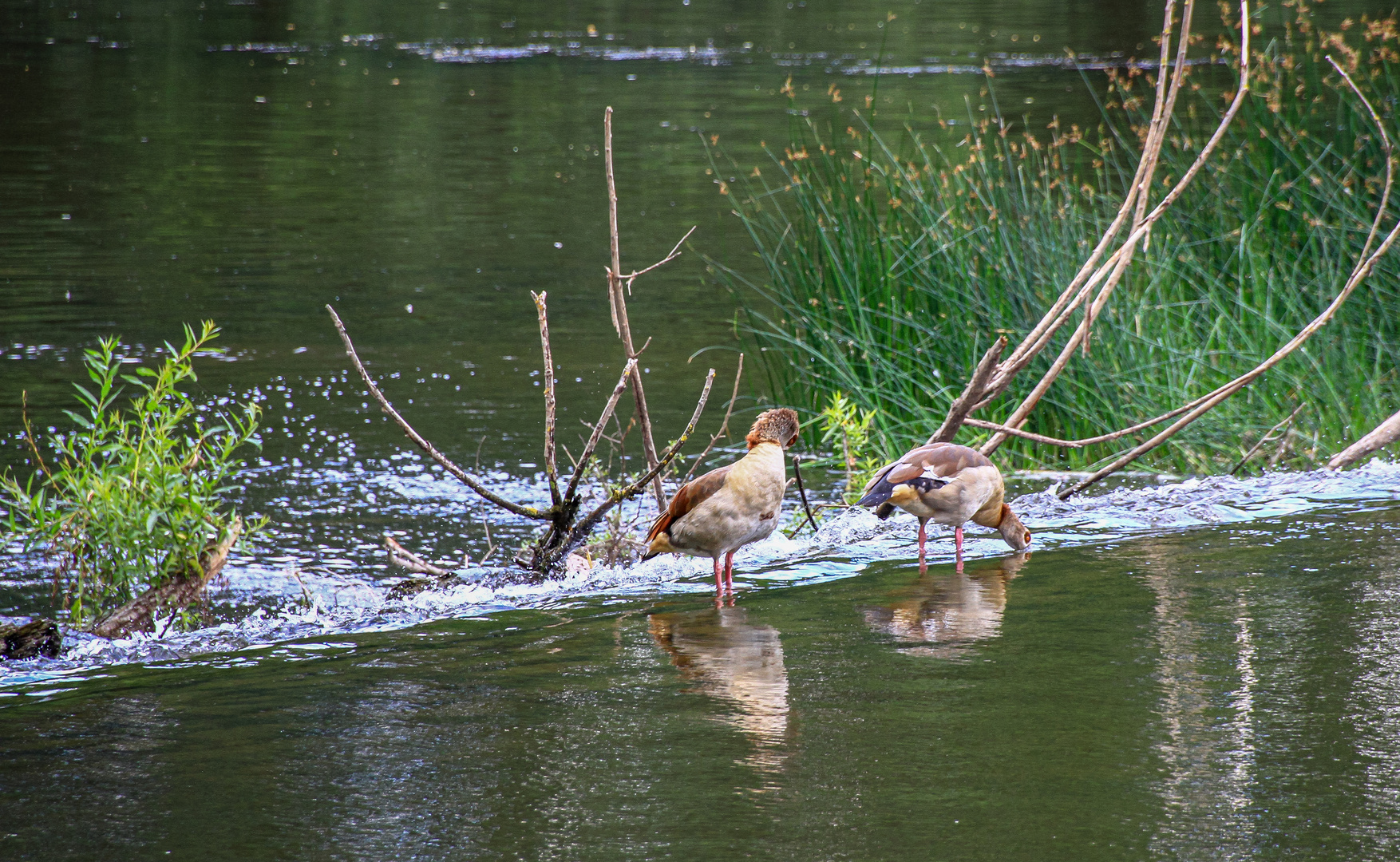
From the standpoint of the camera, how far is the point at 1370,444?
698cm

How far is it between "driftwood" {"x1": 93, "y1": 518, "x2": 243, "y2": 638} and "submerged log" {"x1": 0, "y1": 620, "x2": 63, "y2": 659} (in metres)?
0.49

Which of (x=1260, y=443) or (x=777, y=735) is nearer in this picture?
(x=777, y=735)

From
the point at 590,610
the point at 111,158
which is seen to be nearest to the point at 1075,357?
the point at 590,610

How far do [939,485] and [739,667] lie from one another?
4.19 ft

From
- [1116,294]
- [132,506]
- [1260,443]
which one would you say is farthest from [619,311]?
[1116,294]

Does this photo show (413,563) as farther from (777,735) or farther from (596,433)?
(777,735)

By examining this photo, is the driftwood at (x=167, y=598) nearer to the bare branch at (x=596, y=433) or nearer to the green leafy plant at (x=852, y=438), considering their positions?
the bare branch at (x=596, y=433)

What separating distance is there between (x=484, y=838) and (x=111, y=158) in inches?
763

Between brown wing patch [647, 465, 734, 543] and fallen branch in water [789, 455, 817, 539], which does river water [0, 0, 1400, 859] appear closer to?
fallen branch in water [789, 455, 817, 539]

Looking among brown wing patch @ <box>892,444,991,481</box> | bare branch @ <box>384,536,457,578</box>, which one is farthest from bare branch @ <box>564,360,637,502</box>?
brown wing patch @ <box>892,444,991,481</box>

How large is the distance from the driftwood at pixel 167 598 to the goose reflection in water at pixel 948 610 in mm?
2495

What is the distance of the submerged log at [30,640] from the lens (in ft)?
15.8

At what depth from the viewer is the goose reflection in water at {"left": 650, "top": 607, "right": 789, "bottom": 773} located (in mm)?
3881

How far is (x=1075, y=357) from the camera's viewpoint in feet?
26.8
